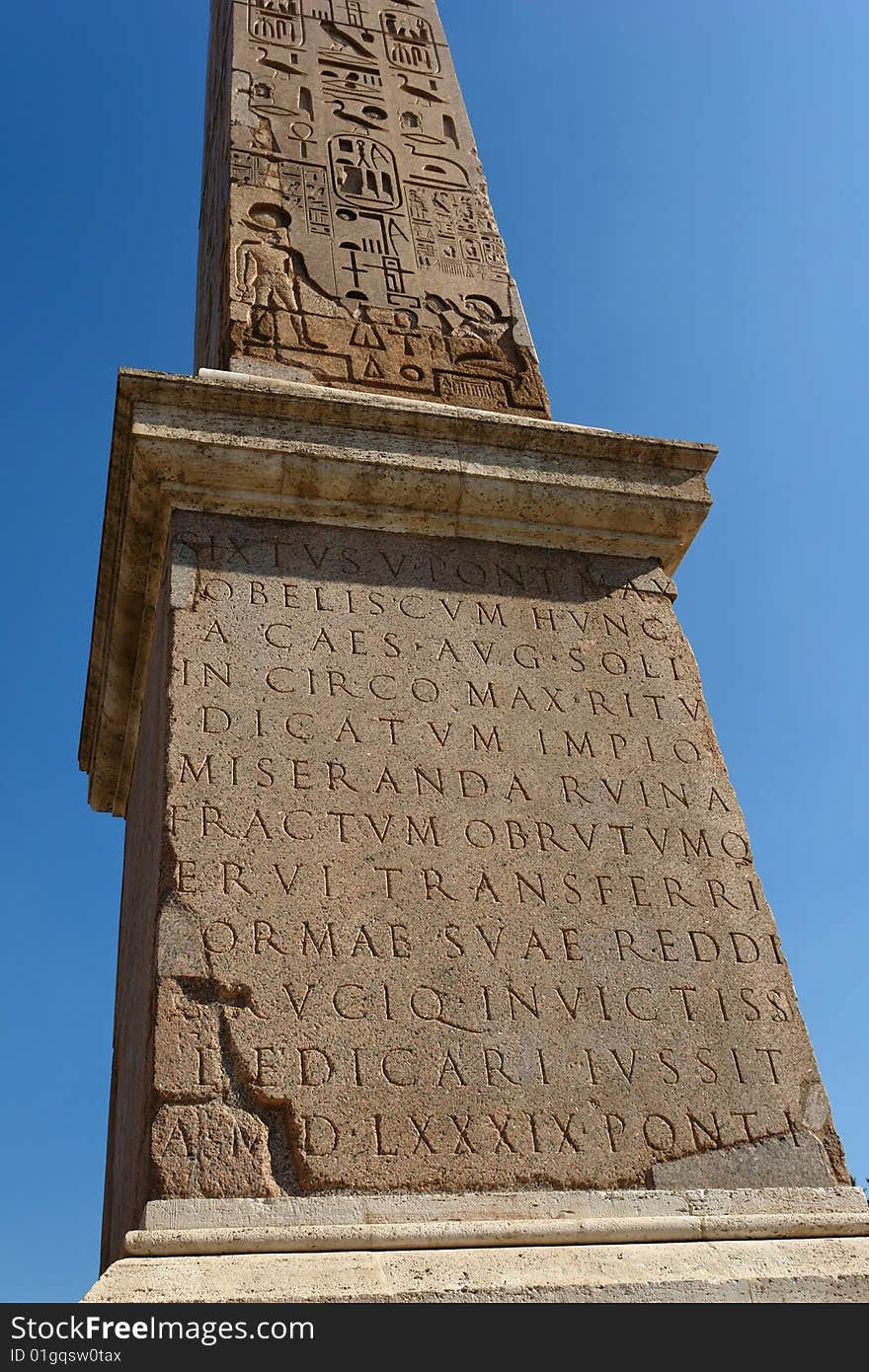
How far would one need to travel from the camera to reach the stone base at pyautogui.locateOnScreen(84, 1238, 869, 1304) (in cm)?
234

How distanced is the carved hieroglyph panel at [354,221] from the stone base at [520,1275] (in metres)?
2.96

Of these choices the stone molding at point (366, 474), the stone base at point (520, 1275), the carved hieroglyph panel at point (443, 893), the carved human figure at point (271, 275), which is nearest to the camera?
the stone base at point (520, 1275)

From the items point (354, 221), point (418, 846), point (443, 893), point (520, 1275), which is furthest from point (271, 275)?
point (520, 1275)

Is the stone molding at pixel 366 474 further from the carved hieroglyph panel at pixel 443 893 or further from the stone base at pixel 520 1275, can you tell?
the stone base at pixel 520 1275

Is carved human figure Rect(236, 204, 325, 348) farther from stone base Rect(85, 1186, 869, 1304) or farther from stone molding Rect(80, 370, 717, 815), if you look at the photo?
stone base Rect(85, 1186, 869, 1304)

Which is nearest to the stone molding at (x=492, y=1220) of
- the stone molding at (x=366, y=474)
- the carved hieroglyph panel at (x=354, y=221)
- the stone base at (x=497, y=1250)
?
the stone base at (x=497, y=1250)

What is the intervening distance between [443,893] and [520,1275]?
39.5 inches

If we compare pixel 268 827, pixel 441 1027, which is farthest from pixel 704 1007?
pixel 268 827

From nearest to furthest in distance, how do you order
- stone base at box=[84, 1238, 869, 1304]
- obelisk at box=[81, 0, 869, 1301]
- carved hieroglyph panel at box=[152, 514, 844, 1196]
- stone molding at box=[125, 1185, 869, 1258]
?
stone base at box=[84, 1238, 869, 1304] < stone molding at box=[125, 1185, 869, 1258] < obelisk at box=[81, 0, 869, 1301] < carved hieroglyph panel at box=[152, 514, 844, 1196]

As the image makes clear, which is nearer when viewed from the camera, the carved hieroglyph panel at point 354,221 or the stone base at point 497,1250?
the stone base at point 497,1250

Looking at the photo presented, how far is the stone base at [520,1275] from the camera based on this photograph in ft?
7.68

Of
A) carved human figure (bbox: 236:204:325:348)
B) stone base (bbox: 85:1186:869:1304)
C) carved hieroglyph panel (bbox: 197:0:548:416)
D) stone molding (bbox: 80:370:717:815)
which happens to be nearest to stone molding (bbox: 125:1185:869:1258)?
stone base (bbox: 85:1186:869:1304)

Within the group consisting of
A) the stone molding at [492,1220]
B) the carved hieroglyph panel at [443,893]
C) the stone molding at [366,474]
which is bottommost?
the stone molding at [492,1220]

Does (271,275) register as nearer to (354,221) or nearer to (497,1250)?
(354,221)
